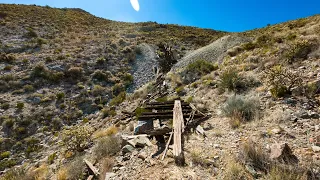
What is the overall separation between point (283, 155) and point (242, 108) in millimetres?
3230

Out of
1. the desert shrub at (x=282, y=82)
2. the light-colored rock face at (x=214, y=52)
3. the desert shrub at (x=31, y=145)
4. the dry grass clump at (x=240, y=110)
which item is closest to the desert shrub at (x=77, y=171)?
the dry grass clump at (x=240, y=110)

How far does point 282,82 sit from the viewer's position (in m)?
9.15

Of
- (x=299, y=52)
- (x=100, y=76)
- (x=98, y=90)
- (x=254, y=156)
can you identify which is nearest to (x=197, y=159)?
(x=254, y=156)

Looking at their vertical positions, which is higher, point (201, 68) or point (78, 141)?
point (201, 68)

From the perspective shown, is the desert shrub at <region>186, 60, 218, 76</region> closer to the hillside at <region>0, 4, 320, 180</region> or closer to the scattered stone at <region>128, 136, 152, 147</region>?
the hillside at <region>0, 4, 320, 180</region>

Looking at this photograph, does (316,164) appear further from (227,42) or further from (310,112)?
(227,42)

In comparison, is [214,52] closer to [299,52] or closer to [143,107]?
[299,52]

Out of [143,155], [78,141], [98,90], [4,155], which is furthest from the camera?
[98,90]

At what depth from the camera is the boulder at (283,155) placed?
513 cm

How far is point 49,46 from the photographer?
28.3 m

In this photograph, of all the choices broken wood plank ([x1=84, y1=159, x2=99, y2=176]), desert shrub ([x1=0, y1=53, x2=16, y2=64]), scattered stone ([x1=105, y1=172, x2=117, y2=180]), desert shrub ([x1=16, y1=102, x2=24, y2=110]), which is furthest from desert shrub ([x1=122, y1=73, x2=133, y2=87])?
scattered stone ([x1=105, y1=172, x2=117, y2=180])

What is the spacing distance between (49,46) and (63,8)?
28673 mm

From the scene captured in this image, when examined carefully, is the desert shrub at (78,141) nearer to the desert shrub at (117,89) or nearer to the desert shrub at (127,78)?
the desert shrub at (117,89)

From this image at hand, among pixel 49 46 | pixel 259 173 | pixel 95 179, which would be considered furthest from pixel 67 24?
pixel 259 173
